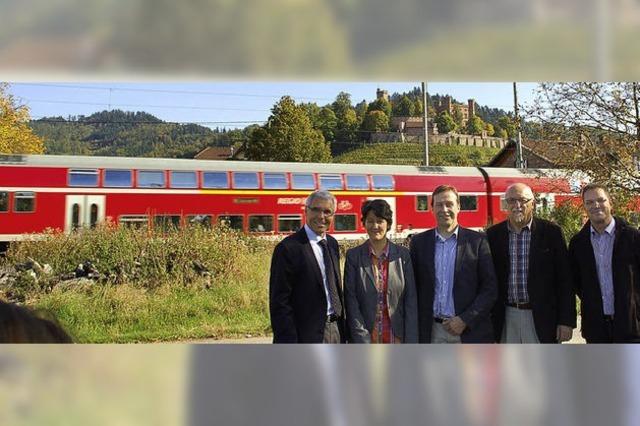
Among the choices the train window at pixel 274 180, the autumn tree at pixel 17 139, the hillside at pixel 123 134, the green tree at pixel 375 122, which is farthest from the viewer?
the train window at pixel 274 180

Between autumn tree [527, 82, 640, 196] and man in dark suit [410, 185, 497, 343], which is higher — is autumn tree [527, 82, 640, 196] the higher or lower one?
the higher one

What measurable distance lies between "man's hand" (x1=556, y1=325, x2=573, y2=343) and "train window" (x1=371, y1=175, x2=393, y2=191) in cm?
415

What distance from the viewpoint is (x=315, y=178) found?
4965mm

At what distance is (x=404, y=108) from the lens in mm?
2281

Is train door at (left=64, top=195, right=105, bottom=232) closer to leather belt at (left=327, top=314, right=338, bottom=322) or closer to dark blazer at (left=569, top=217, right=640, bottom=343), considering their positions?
leather belt at (left=327, top=314, right=338, bottom=322)

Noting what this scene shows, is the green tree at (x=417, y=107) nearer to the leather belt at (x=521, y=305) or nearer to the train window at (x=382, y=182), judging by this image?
the leather belt at (x=521, y=305)

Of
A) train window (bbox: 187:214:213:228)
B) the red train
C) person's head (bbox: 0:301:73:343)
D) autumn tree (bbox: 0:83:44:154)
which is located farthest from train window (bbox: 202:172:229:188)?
person's head (bbox: 0:301:73:343)

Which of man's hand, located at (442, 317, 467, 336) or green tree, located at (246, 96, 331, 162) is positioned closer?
man's hand, located at (442, 317, 467, 336)

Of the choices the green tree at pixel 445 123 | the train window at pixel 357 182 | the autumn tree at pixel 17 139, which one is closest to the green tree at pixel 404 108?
the green tree at pixel 445 123

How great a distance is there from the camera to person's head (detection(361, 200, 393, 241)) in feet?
6.35

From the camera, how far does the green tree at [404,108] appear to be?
2.15 meters

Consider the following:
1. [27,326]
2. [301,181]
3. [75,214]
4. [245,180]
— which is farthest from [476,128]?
[75,214]

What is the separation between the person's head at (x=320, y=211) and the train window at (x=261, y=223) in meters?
3.74
